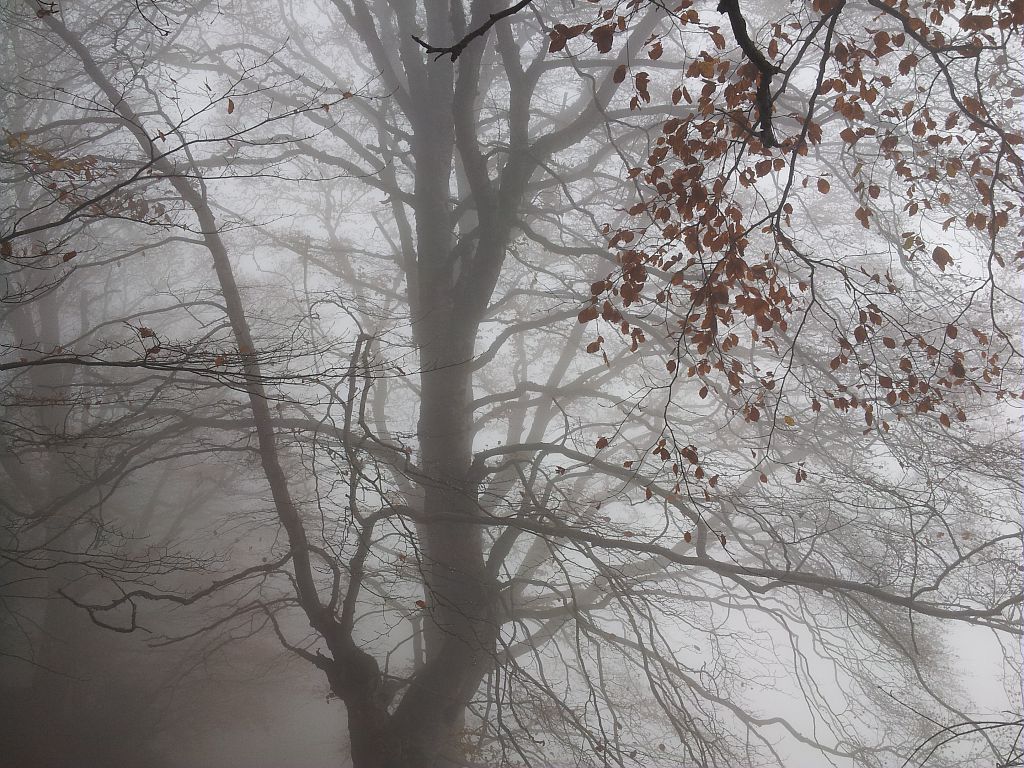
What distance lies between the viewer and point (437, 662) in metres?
4.14

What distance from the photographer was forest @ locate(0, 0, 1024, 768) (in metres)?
3.77

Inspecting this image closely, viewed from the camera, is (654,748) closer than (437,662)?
No

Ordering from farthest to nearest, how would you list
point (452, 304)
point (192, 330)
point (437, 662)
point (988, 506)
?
1. point (192, 330)
2. point (988, 506)
3. point (452, 304)
4. point (437, 662)

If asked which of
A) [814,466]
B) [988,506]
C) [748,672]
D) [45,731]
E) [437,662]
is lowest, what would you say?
[45,731]

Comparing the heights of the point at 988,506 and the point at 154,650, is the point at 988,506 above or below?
above

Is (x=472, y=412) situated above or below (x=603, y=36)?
above

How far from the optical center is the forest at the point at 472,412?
377 cm

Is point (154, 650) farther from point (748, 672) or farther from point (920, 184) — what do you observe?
point (920, 184)

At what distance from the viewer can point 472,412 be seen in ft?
15.3

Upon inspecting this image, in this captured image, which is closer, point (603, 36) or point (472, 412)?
point (603, 36)

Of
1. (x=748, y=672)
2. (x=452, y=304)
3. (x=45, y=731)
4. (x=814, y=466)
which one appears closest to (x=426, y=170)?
(x=452, y=304)

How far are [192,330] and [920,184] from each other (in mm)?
6732

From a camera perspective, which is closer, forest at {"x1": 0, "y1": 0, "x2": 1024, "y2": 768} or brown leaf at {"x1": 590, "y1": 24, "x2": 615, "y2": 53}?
brown leaf at {"x1": 590, "y1": 24, "x2": 615, "y2": 53}

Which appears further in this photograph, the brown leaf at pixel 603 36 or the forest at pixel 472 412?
the forest at pixel 472 412
